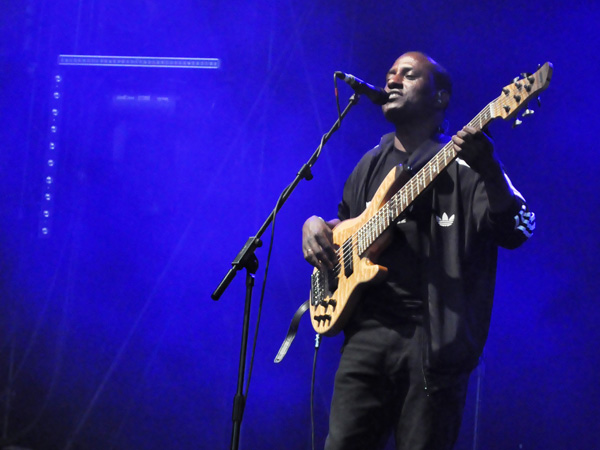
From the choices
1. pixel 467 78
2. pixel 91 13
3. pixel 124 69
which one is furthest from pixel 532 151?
pixel 91 13

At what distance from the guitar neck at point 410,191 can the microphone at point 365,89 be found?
29 cm

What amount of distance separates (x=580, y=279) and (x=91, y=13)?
3.02 meters

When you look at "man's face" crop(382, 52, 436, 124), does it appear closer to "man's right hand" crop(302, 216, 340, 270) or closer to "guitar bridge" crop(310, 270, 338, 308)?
"man's right hand" crop(302, 216, 340, 270)

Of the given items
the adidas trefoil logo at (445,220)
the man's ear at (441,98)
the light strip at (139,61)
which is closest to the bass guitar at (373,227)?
A: the adidas trefoil logo at (445,220)

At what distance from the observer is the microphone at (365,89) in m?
1.97

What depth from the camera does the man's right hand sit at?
2.19 metres


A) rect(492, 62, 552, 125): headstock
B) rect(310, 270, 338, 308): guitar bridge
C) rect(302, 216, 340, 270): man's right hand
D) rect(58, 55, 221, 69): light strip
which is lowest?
rect(310, 270, 338, 308): guitar bridge

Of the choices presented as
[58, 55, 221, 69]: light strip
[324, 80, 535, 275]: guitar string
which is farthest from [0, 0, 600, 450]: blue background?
[324, 80, 535, 275]: guitar string

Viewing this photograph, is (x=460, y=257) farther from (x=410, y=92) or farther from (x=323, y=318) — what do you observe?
(x=410, y=92)

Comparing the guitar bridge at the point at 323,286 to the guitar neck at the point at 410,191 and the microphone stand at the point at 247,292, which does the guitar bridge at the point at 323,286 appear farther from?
the microphone stand at the point at 247,292

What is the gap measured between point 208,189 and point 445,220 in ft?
5.92

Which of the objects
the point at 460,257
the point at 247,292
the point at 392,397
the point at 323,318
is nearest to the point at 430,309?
the point at 460,257

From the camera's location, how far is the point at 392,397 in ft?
6.24

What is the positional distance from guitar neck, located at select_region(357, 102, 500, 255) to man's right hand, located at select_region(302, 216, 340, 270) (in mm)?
152
